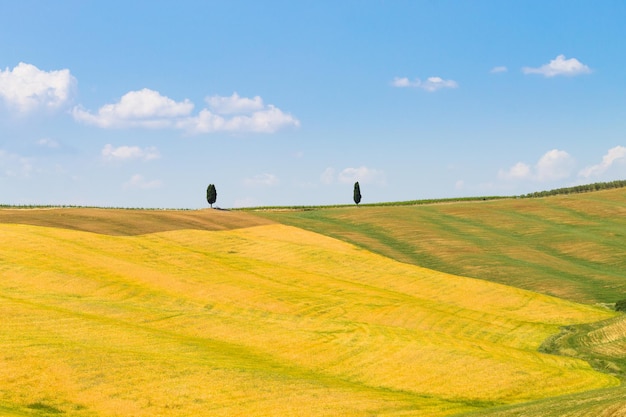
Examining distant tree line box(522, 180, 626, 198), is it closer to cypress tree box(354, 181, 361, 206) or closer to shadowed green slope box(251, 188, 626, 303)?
shadowed green slope box(251, 188, 626, 303)

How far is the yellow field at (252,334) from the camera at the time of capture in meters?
28.3

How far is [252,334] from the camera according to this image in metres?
38.5

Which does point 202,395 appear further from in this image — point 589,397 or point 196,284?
point 196,284

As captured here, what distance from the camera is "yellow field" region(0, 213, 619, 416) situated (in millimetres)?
28328

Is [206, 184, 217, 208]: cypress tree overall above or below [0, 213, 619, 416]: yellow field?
above

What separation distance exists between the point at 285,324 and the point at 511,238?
47.3m

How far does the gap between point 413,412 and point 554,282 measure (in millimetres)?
36557

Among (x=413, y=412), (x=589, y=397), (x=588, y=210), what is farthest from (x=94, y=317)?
(x=588, y=210)

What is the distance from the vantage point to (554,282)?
6125 cm

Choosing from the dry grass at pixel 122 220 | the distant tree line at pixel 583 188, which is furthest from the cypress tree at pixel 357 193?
the dry grass at pixel 122 220

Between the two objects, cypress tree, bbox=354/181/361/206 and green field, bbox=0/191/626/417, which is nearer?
green field, bbox=0/191/626/417

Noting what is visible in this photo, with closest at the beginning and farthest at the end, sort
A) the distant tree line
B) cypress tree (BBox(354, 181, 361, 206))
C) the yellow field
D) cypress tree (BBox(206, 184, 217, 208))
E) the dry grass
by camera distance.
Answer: the yellow field, the dry grass, cypress tree (BBox(206, 184, 217, 208)), cypress tree (BBox(354, 181, 361, 206)), the distant tree line

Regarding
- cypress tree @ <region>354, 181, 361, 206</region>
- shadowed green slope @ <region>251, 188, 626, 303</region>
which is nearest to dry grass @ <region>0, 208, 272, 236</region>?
shadowed green slope @ <region>251, 188, 626, 303</region>

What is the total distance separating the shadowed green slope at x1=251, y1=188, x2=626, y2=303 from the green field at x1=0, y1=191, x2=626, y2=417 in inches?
18.4
